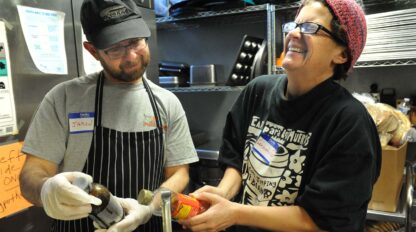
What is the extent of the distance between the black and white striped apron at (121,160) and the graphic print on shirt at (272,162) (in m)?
0.34

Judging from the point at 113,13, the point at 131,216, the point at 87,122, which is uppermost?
the point at 113,13

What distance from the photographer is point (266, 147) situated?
107 cm

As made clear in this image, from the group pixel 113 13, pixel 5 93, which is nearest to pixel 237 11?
pixel 113 13

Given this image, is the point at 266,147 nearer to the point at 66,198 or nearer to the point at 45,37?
the point at 66,198

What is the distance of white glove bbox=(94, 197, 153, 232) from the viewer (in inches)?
36.3

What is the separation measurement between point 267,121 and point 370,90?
1230mm

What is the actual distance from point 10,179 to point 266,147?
0.94 metres

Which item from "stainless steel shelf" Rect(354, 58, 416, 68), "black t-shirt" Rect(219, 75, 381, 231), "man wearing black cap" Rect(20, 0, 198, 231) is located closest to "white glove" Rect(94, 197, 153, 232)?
"man wearing black cap" Rect(20, 0, 198, 231)

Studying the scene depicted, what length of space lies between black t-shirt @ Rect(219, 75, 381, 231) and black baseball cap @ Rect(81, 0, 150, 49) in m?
0.47

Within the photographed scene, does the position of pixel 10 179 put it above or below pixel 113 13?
below

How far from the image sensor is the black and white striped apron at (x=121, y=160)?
1130mm

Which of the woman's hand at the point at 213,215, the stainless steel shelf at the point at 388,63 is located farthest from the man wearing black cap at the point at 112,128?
the stainless steel shelf at the point at 388,63

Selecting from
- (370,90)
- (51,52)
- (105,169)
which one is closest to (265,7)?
(370,90)

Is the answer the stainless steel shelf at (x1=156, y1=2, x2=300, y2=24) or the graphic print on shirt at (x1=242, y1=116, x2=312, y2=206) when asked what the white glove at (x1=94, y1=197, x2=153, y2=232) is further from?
the stainless steel shelf at (x1=156, y1=2, x2=300, y2=24)
